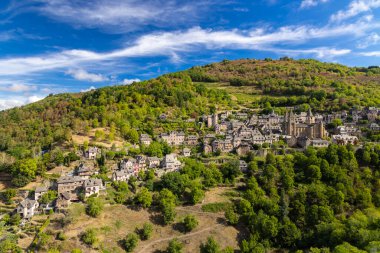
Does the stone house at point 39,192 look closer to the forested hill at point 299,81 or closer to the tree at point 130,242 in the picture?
the tree at point 130,242

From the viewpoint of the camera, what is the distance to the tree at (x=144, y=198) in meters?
51.6

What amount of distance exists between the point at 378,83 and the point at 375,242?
11764 centimetres

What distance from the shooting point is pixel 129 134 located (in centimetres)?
7644

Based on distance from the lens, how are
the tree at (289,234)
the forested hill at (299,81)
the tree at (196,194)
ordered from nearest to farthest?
the tree at (289,234), the tree at (196,194), the forested hill at (299,81)

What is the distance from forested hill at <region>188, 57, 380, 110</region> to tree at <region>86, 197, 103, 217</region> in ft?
267

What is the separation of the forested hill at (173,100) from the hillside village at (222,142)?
10.1m

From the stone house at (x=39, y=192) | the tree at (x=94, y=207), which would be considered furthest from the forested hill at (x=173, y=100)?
the tree at (x=94, y=207)

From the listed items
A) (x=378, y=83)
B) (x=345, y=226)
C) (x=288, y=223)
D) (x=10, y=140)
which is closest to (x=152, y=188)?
(x=288, y=223)

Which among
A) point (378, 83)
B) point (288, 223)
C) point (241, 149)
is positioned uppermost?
point (378, 83)

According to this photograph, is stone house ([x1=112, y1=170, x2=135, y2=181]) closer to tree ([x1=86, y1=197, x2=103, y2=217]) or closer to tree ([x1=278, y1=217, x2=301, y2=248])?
tree ([x1=86, y1=197, x2=103, y2=217])

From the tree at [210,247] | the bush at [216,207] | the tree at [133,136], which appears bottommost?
the tree at [210,247]

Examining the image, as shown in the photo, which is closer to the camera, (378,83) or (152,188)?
(152,188)

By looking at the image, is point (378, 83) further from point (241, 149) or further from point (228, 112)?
point (241, 149)

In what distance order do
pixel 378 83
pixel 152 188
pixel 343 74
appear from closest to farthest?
pixel 152 188
pixel 378 83
pixel 343 74
